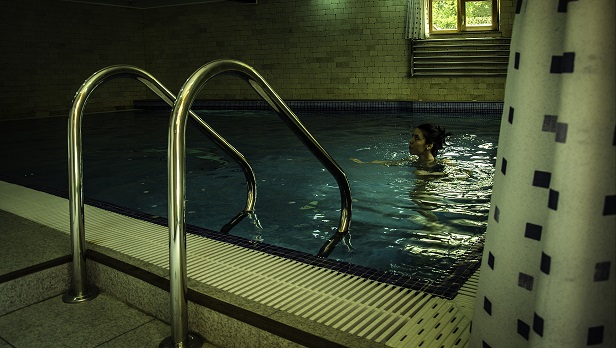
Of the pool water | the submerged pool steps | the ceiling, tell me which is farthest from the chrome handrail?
the ceiling

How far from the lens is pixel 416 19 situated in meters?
11.3

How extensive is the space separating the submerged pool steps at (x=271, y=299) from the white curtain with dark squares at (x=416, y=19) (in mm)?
9953

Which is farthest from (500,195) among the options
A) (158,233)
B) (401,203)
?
(401,203)

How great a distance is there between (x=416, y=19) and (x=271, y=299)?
34.8ft

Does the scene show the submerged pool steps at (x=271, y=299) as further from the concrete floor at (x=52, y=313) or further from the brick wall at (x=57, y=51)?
the brick wall at (x=57, y=51)

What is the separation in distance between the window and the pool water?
2847 millimetres

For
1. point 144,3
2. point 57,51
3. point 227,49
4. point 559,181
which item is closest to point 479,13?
point 227,49

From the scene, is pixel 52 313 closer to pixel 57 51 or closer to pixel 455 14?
pixel 455 14

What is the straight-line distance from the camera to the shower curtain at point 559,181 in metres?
0.88

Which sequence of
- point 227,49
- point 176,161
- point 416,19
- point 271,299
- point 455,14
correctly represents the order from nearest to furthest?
point 176,161 → point 271,299 → point 455,14 → point 416,19 → point 227,49

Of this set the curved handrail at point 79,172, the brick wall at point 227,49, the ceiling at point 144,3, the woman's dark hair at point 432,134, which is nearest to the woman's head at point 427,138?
the woman's dark hair at point 432,134

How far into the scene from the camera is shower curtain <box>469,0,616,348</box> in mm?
877

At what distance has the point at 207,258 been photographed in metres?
2.14

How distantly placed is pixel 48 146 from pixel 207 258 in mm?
→ 6455
